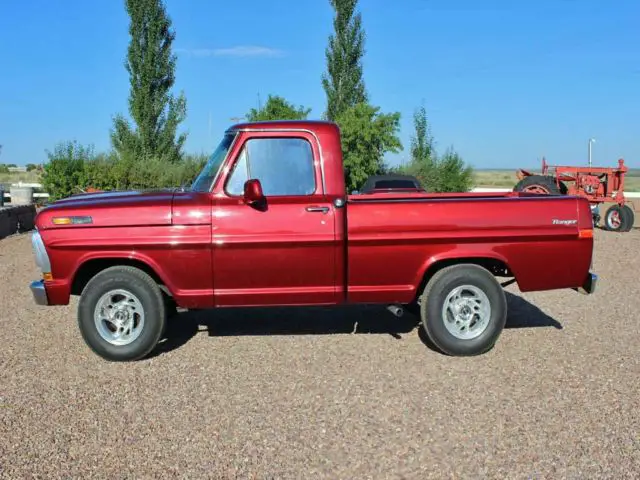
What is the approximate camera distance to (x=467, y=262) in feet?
20.2

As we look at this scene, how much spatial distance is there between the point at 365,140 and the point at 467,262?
1750 centimetres

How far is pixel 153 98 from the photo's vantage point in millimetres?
27609

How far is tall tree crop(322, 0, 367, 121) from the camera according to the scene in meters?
28.7

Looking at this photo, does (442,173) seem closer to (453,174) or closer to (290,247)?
(453,174)

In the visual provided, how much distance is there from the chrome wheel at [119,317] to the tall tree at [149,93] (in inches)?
874

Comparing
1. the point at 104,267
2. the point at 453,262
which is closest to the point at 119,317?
the point at 104,267

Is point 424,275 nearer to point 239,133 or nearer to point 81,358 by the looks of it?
point 239,133

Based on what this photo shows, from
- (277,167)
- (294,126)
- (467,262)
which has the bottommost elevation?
(467,262)

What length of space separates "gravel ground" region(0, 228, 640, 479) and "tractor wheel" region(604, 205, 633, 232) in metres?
12.4

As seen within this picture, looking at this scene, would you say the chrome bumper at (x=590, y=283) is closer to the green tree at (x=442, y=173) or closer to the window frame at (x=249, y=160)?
the window frame at (x=249, y=160)

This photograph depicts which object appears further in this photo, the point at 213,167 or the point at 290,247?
the point at 213,167

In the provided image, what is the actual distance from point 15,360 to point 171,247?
1873mm

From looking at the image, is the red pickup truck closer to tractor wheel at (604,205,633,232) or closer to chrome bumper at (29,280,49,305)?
chrome bumper at (29,280,49,305)

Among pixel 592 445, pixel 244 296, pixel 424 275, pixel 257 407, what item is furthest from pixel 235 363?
pixel 592 445
